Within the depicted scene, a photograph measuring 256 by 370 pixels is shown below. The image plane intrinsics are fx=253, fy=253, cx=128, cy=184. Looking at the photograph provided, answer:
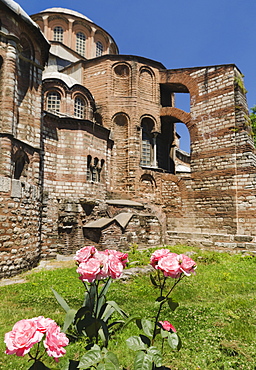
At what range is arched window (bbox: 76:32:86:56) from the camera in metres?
26.3

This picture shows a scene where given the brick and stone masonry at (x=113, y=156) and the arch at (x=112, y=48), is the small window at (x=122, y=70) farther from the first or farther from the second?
the arch at (x=112, y=48)

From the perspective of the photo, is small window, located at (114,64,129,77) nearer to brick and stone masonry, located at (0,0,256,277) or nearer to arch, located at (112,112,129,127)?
brick and stone masonry, located at (0,0,256,277)

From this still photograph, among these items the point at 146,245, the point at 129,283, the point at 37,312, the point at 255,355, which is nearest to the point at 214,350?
the point at 255,355

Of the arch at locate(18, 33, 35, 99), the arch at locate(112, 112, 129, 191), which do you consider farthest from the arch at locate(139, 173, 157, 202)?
the arch at locate(18, 33, 35, 99)

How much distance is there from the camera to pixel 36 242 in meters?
10.3

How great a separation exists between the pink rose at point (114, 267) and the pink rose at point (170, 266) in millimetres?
383

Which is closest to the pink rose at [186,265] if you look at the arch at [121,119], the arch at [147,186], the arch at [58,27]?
the arch at [147,186]

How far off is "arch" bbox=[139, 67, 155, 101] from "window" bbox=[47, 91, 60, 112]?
19.6 feet

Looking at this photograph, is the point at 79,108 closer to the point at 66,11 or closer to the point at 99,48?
the point at 99,48

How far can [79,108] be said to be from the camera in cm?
1756

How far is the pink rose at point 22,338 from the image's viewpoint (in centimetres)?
160

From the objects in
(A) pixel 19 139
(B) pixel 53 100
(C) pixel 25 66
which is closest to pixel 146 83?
(B) pixel 53 100

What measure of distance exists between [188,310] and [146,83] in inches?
665

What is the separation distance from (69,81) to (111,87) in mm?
2994
